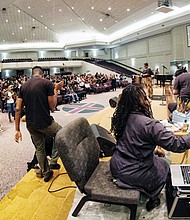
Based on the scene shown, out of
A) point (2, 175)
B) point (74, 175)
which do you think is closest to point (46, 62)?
point (2, 175)

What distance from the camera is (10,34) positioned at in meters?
23.1

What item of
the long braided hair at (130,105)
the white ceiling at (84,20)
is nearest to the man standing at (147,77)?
the white ceiling at (84,20)

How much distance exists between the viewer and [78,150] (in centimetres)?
193

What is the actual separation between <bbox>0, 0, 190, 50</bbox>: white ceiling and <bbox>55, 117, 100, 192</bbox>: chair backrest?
1271 centimetres

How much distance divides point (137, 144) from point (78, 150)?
0.50m

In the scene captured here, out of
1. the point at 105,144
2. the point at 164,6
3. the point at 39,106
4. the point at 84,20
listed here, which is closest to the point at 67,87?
the point at 164,6

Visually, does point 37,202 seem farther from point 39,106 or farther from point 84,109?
point 84,109

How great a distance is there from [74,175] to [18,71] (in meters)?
27.6

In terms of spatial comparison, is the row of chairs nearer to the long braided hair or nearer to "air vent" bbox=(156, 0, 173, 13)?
the long braided hair

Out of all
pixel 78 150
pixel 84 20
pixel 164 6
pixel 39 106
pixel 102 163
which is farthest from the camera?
pixel 84 20

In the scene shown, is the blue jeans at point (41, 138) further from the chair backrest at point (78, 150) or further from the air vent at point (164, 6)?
the air vent at point (164, 6)

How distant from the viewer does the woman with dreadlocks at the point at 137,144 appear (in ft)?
5.55

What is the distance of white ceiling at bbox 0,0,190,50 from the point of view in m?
14.4

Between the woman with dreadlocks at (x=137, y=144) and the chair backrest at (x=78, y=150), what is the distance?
261 millimetres
